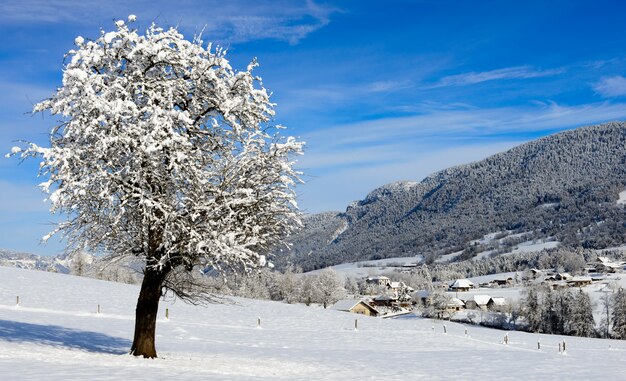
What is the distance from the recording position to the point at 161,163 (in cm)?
1841

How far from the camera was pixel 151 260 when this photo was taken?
18922 mm

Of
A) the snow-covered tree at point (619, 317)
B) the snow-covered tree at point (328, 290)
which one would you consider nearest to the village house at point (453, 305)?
the snow-covered tree at point (328, 290)

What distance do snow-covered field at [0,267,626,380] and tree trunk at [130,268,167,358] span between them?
0.79 meters

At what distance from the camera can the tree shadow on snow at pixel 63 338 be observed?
23.4 m

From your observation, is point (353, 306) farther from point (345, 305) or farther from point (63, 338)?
point (63, 338)

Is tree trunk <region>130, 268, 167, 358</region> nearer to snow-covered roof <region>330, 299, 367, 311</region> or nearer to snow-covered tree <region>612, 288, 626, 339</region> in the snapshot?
snow-covered tree <region>612, 288, 626, 339</region>

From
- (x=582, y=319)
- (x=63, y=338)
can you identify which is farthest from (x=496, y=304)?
(x=63, y=338)

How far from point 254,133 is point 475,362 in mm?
19943

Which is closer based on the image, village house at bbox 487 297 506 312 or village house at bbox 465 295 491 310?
village house at bbox 487 297 506 312

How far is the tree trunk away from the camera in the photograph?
20.2 m

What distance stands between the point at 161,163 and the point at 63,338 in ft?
44.9

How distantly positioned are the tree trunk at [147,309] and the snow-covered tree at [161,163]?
0.04 metres

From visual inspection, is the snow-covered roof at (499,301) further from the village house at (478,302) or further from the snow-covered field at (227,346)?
the snow-covered field at (227,346)

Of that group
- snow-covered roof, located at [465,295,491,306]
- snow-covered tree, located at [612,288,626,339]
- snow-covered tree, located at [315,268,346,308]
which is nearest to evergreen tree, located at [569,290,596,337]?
snow-covered tree, located at [612,288,626,339]
